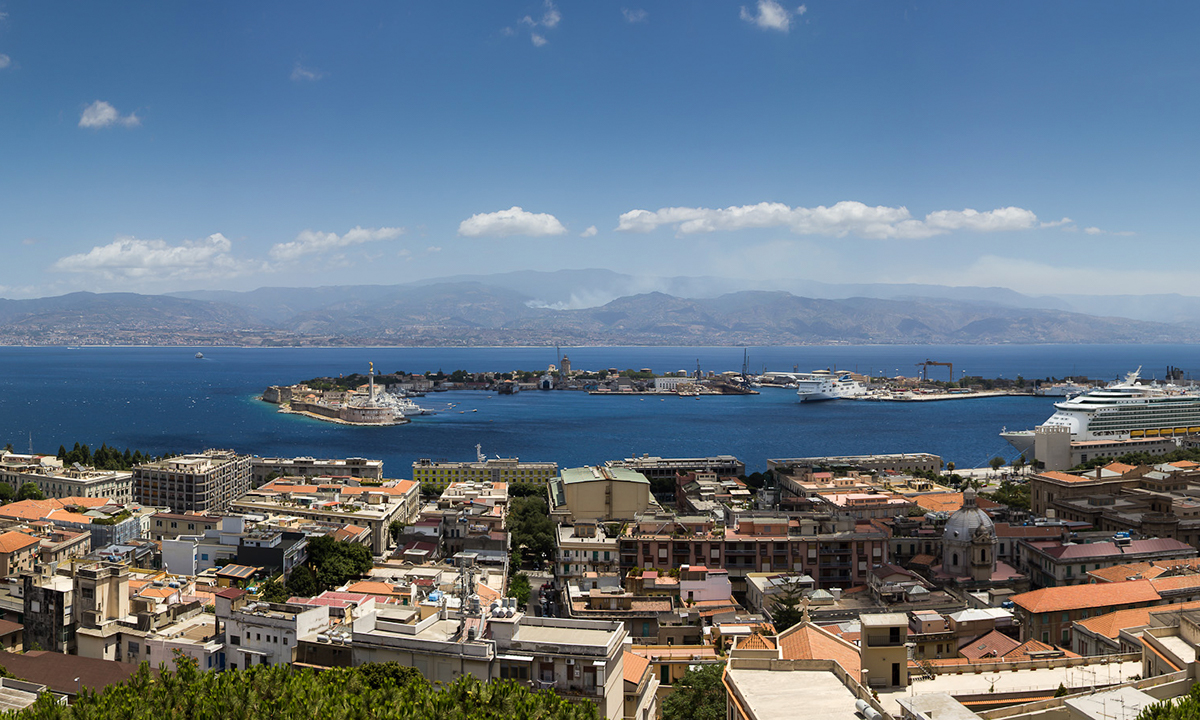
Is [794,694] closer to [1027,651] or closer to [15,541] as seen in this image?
[1027,651]

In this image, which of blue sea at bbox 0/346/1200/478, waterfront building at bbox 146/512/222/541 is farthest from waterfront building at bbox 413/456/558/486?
waterfront building at bbox 146/512/222/541

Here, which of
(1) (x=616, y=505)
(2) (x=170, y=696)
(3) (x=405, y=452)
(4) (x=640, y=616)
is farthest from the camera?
(3) (x=405, y=452)

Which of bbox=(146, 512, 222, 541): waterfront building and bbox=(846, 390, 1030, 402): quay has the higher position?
bbox=(146, 512, 222, 541): waterfront building

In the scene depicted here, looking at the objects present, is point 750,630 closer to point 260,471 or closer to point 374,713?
point 374,713

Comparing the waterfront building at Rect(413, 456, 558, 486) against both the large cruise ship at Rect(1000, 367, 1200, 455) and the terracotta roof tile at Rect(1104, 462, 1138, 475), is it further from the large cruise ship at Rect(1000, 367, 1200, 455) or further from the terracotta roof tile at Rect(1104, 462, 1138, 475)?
the large cruise ship at Rect(1000, 367, 1200, 455)

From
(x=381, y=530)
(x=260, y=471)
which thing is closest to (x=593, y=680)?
(x=381, y=530)

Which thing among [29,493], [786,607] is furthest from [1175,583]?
[29,493]

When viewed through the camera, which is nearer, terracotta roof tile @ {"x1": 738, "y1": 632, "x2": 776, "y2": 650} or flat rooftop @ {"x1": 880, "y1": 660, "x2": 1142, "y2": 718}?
flat rooftop @ {"x1": 880, "y1": 660, "x2": 1142, "y2": 718}
